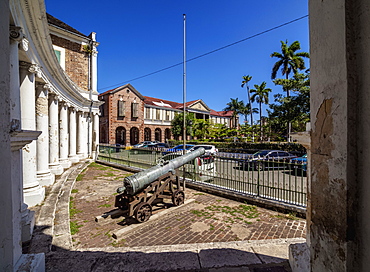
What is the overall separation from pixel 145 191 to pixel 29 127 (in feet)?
11.9

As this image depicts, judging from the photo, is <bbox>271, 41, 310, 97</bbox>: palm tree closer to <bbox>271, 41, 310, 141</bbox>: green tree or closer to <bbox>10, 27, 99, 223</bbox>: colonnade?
<bbox>271, 41, 310, 141</bbox>: green tree

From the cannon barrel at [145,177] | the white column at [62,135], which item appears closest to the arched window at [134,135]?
the white column at [62,135]

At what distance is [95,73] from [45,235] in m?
15.3

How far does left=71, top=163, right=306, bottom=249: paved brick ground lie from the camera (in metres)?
3.81

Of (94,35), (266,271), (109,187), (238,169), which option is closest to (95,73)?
(94,35)

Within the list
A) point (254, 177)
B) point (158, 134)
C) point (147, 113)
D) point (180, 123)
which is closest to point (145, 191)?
point (254, 177)

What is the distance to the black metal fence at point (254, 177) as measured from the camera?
5.10 metres

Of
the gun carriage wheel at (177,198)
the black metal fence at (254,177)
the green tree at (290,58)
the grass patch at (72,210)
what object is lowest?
the grass patch at (72,210)

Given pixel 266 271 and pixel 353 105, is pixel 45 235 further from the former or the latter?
pixel 353 105

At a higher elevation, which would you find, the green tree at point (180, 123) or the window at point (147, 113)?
the window at point (147, 113)

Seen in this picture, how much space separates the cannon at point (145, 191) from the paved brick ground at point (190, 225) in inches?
10.6

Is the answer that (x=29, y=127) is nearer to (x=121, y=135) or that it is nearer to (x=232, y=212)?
(x=232, y=212)

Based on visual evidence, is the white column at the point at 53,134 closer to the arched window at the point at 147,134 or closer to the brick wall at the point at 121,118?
the brick wall at the point at 121,118

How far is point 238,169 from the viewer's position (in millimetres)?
6320
